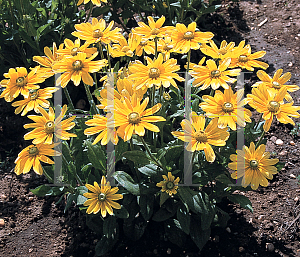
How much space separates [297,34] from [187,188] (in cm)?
300

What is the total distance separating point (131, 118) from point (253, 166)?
0.78 meters

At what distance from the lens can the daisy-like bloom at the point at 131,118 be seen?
61.6 inches

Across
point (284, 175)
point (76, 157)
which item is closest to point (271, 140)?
point (284, 175)

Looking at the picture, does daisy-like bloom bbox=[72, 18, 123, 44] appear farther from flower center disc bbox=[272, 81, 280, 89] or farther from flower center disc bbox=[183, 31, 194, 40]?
flower center disc bbox=[272, 81, 280, 89]

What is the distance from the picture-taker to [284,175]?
2885mm

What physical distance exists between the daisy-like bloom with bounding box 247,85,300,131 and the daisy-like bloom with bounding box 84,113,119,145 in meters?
0.72

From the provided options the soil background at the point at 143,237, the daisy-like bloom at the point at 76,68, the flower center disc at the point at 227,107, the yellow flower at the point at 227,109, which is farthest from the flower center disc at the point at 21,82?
the soil background at the point at 143,237

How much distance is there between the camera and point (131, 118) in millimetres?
1598

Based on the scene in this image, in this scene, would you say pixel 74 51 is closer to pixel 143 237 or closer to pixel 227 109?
pixel 227 109

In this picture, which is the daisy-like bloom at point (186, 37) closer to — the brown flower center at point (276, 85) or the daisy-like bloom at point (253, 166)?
the brown flower center at point (276, 85)

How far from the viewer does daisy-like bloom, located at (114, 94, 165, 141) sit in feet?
5.14

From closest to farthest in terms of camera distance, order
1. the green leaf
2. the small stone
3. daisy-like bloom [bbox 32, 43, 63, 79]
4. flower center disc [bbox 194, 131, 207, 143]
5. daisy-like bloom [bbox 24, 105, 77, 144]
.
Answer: flower center disc [bbox 194, 131, 207, 143] < daisy-like bloom [bbox 24, 105, 77, 144] < daisy-like bloom [bbox 32, 43, 63, 79] < the green leaf < the small stone

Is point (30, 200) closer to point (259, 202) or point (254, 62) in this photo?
point (259, 202)

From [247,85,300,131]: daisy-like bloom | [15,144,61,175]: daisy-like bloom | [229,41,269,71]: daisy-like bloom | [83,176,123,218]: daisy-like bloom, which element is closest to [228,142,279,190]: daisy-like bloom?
[247,85,300,131]: daisy-like bloom
